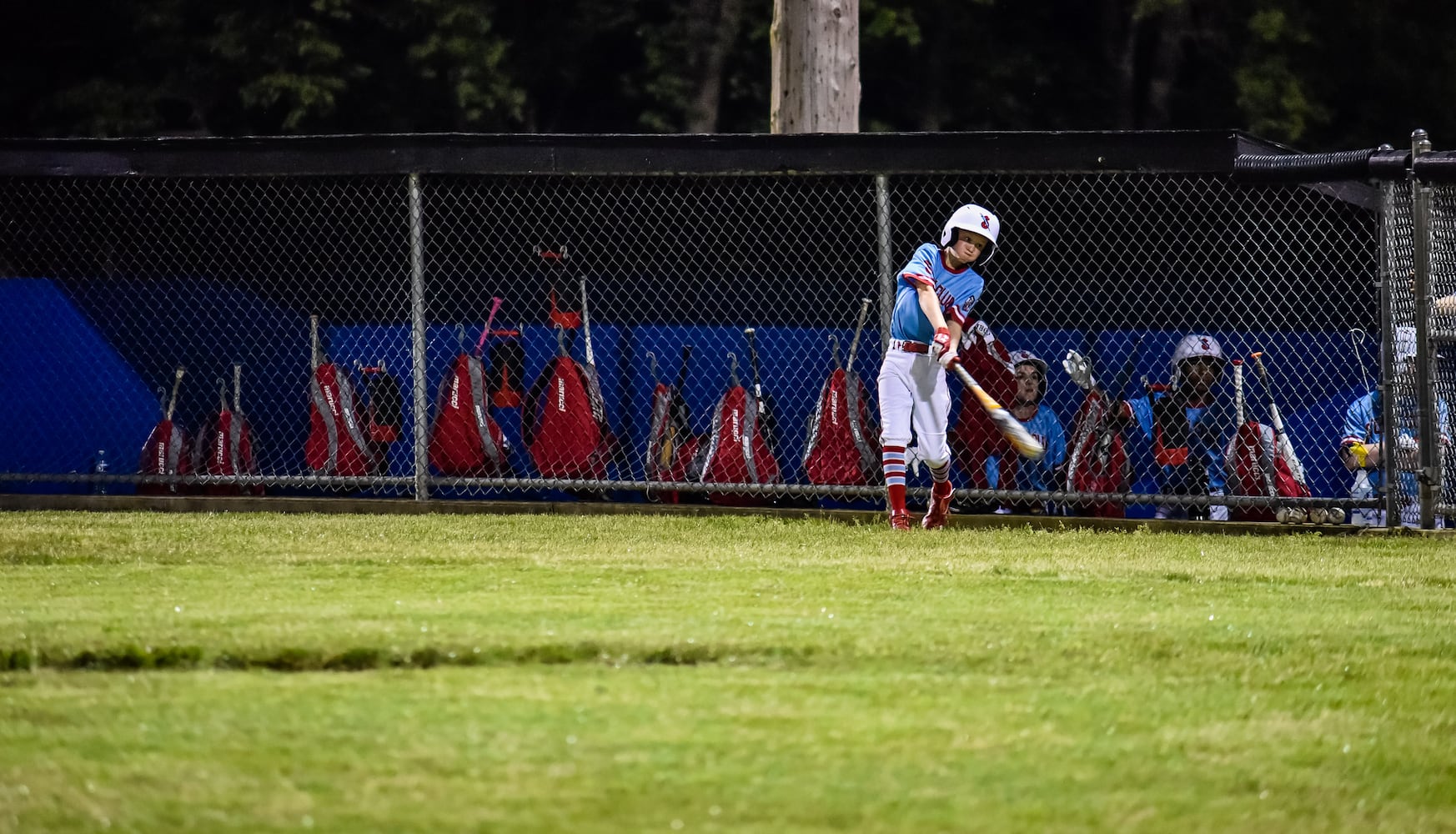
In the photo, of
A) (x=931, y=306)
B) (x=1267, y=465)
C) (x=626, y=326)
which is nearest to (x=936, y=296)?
(x=931, y=306)

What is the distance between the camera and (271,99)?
26969 mm

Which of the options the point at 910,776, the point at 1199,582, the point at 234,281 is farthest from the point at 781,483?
the point at 910,776

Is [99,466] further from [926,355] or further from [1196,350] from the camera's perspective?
[1196,350]

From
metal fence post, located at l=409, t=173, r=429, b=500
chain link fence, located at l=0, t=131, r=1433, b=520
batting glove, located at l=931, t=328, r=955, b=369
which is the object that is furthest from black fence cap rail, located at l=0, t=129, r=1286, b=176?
batting glove, located at l=931, t=328, r=955, b=369

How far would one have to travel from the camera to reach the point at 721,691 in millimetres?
4758

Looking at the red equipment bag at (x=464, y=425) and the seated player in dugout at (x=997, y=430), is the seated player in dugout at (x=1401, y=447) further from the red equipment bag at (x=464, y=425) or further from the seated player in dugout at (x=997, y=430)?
the red equipment bag at (x=464, y=425)

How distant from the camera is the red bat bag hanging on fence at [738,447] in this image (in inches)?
410

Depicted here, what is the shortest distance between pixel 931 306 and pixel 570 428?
2639 mm

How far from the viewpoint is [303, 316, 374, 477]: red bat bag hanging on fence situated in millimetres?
10969

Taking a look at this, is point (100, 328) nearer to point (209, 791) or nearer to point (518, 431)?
point (518, 431)

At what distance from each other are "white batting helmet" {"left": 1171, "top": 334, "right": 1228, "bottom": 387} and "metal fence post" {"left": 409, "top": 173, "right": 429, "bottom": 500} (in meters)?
4.19

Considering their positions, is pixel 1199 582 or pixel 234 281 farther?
pixel 234 281

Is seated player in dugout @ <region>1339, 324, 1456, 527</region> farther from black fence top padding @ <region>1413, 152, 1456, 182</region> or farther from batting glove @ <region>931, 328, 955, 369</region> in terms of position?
batting glove @ <region>931, 328, 955, 369</region>

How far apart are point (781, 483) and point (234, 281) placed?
14.0 ft
